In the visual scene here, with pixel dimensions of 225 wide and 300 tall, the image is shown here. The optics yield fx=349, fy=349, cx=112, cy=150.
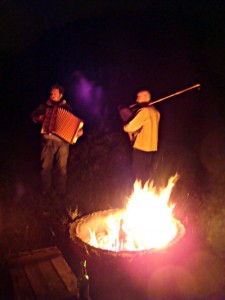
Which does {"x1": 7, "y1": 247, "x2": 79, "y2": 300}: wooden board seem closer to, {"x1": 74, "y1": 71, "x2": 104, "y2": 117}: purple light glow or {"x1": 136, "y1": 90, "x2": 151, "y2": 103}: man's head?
{"x1": 136, "y1": 90, "x2": 151, "y2": 103}: man's head

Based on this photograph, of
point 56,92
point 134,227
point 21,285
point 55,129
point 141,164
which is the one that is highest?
point 56,92

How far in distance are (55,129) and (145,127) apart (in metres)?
1.77

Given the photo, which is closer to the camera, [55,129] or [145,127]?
[145,127]

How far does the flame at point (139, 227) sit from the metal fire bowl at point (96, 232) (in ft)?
0.20

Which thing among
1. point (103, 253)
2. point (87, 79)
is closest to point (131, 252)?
point (103, 253)

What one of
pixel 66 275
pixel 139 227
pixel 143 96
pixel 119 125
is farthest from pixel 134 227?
pixel 119 125

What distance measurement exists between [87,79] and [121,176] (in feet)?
17.9

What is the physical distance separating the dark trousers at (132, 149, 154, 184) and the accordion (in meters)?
1.30

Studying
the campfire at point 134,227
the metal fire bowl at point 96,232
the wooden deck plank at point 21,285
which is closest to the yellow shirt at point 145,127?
the campfire at point 134,227

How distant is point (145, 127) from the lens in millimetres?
6406

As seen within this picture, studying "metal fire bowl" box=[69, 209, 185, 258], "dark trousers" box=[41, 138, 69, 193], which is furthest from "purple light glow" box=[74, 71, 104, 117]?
"metal fire bowl" box=[69, 209, 185, 258]

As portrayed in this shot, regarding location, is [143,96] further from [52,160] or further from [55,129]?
[52,160]

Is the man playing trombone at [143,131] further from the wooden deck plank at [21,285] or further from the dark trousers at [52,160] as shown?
the wooden deck plank at [21,285]

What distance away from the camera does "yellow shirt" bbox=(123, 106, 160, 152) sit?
627 cm
